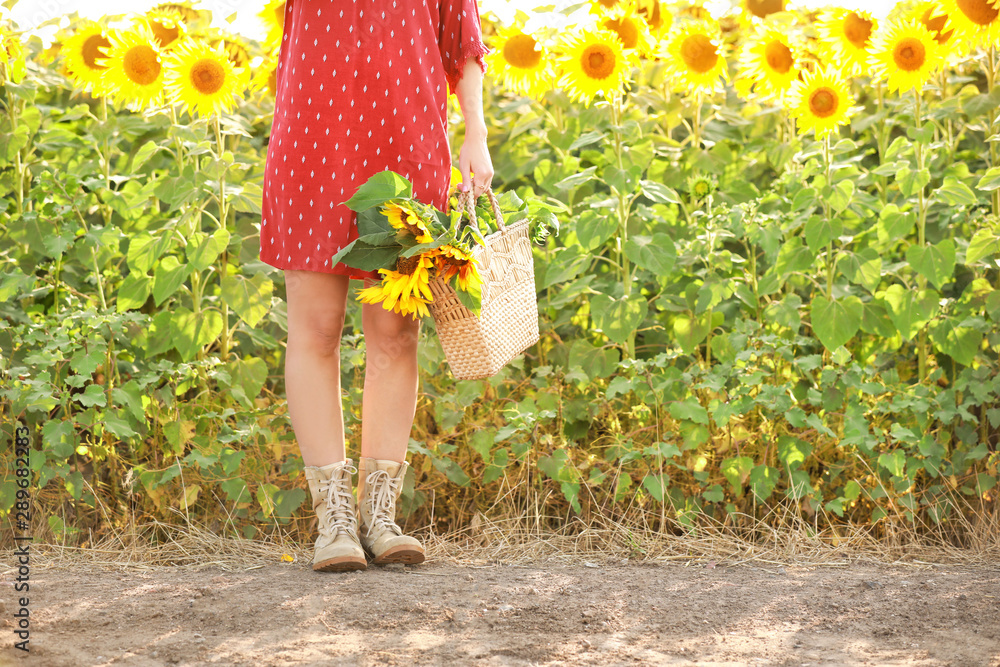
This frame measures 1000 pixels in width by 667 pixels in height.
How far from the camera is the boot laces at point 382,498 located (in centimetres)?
230

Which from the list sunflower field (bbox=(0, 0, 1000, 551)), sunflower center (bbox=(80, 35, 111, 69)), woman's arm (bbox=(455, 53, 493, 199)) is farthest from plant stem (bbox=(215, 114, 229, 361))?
woman's arm (bbox=(455, 53, 493, 199))

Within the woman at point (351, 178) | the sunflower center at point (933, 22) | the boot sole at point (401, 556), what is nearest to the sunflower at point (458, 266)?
the woman at point (351, 178)

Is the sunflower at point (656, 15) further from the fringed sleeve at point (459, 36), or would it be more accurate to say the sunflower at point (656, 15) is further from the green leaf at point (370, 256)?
the green leaf at point (370, 256)

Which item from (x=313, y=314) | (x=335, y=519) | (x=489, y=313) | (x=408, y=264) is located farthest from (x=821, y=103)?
(x=335, y=519)

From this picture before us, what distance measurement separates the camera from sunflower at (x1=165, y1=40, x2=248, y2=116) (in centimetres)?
271

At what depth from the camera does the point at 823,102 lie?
2.84 metres

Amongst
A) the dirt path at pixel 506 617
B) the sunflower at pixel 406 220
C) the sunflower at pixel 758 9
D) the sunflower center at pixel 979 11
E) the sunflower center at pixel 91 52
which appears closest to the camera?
the dirt path at pixel 506 617

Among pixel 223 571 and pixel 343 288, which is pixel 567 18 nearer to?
pixel 343 288

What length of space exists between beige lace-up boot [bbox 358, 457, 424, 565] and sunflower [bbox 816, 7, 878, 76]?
1.88 m

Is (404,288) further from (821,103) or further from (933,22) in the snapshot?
(933,22)

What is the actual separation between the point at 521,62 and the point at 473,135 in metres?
0.92

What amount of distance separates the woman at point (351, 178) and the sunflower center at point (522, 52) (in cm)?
74

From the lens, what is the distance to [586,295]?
306cm

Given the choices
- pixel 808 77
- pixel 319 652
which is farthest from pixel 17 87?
pixel 808 77
